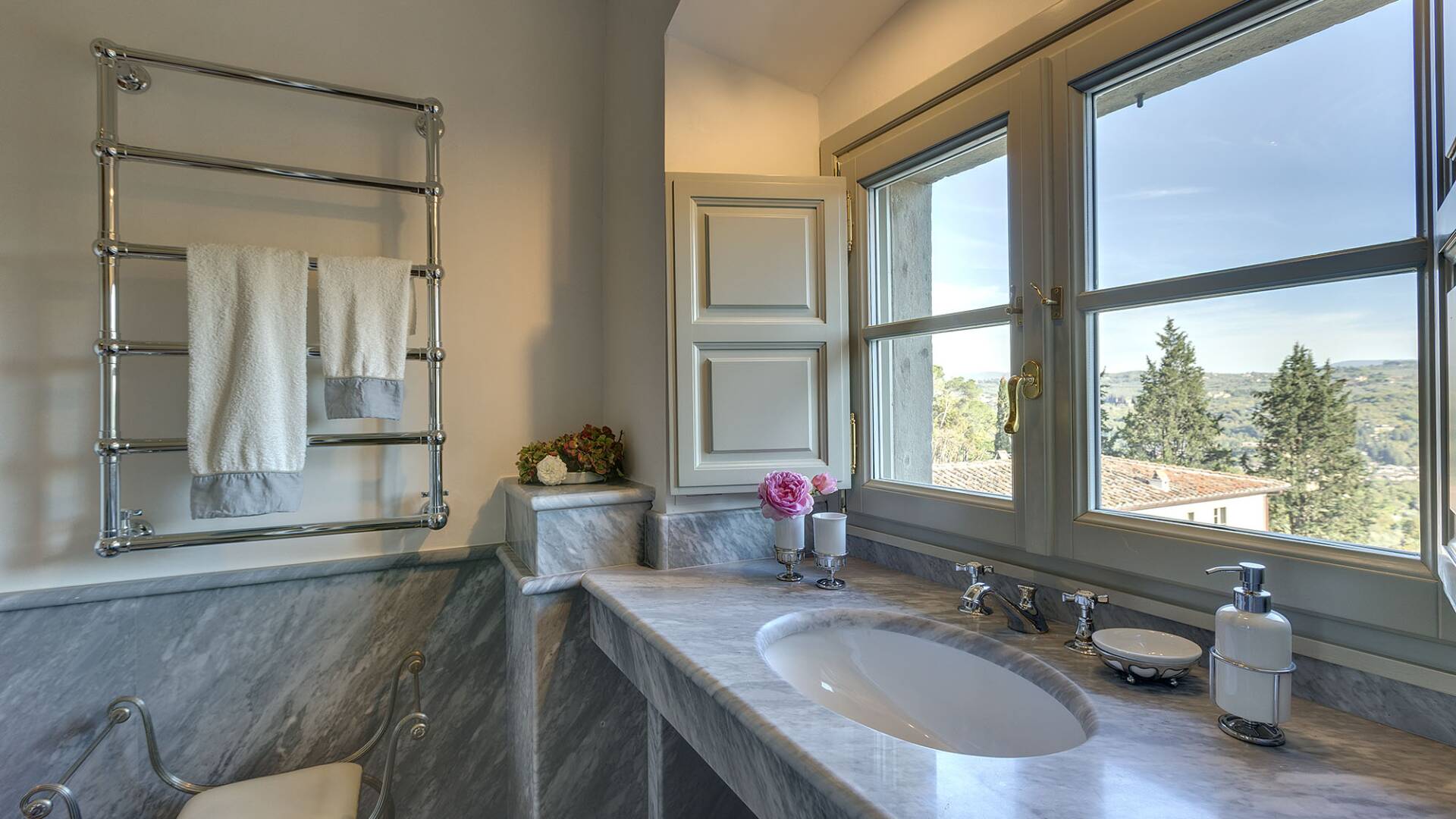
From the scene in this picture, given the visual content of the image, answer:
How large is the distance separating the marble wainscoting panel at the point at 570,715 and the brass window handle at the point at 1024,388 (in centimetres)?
92

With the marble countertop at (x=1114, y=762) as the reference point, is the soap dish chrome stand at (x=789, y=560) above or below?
above

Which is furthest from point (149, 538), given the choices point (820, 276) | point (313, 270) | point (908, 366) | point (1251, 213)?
point (1251, 213)

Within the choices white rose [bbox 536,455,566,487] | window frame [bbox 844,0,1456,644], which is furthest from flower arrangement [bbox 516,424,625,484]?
window frame [bbox 844,0,1456,644]

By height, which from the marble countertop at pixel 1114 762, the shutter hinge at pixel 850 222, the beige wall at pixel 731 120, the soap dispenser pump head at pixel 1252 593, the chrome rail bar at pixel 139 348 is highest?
the beige wall at pixel 731 120

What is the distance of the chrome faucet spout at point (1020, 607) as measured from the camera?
3.52 ft

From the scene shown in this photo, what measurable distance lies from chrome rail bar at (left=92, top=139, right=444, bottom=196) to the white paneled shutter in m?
0.64

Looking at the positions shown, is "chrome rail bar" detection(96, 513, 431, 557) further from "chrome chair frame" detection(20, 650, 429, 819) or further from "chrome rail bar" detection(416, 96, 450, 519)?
"chrome chair frame" detection(20, 650, 429, 819)

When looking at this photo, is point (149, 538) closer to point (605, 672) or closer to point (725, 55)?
point (605, 672)

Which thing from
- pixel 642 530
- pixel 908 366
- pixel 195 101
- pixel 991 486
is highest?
pixel 195 101

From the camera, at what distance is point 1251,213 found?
2.95ft

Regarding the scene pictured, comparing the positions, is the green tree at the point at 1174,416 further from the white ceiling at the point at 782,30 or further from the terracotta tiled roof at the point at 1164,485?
the white ceiling at the point at 782,30

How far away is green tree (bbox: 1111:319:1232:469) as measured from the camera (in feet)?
3.16

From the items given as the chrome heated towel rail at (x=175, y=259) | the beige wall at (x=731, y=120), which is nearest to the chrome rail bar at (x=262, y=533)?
the chrome heated towel rail at (x=175, y=259)

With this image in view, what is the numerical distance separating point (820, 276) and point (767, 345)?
0.64 feet
